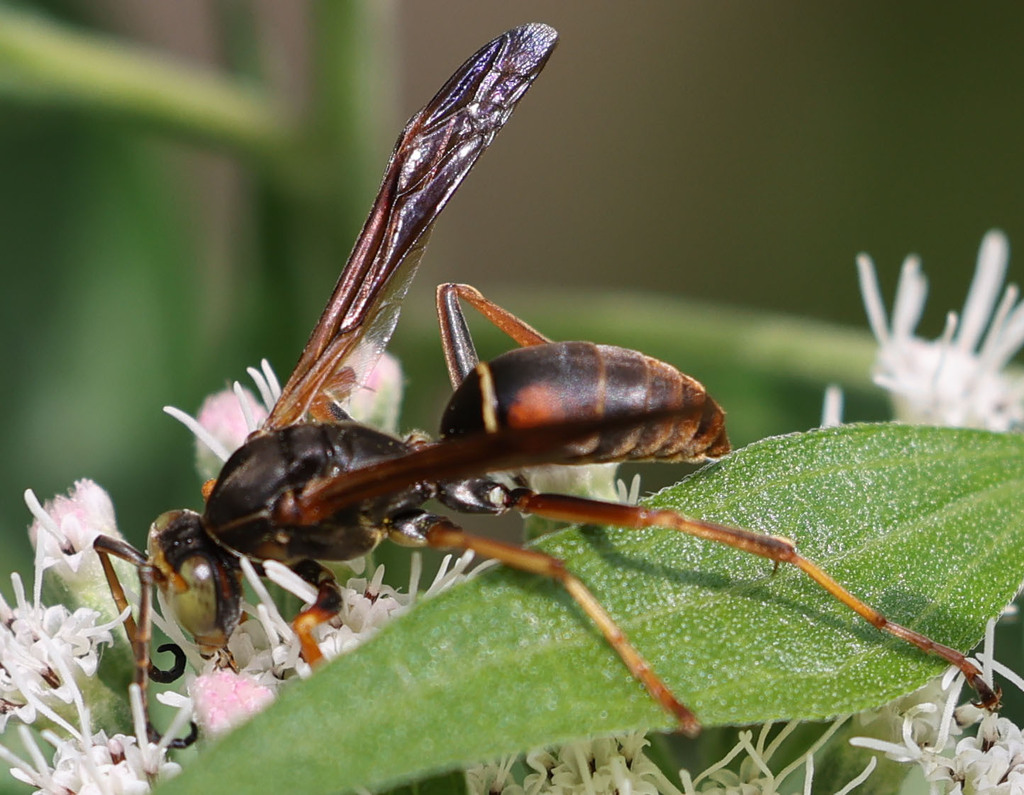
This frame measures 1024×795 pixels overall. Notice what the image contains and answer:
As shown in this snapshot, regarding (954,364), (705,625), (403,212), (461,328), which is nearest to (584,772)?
(705,625)

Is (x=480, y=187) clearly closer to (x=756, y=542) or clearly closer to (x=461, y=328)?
(x=461, y=328)

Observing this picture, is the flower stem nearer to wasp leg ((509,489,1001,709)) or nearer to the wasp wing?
the wasp wing

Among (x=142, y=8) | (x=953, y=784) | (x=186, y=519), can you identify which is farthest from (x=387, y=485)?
(x=142, y=8)

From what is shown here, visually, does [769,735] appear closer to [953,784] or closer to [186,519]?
[953,784]

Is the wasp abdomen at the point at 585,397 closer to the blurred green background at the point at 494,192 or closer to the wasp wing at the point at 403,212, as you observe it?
the wasp wing at the point at 403,212

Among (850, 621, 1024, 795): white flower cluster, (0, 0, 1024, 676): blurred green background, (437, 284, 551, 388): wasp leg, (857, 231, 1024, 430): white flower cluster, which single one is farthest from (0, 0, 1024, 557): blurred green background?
(850, 621, 1024, 795): white flower cluster

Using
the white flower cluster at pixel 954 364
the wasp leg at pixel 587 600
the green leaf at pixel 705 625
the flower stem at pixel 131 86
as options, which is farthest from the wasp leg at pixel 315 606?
the flower stem at pixel 131 86
